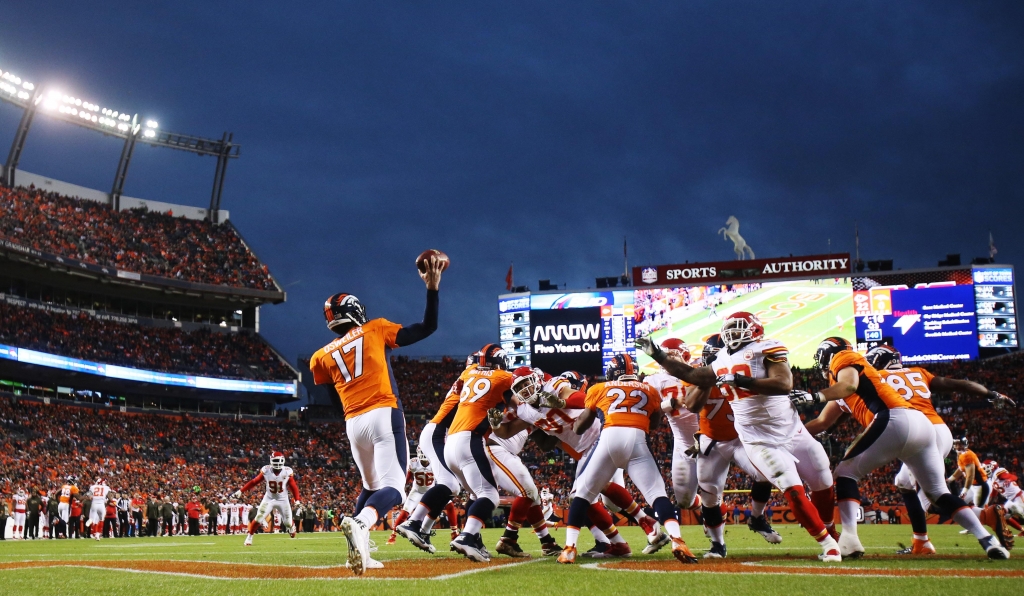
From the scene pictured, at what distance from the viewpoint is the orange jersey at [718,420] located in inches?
424

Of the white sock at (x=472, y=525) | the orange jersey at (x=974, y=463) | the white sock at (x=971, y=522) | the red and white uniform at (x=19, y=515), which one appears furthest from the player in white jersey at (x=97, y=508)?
the white sock at (x=971, y=522)

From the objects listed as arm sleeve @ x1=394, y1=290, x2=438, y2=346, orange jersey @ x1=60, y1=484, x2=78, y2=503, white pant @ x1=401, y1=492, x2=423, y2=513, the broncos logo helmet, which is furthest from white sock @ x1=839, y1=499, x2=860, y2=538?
orange jersey @ x1=60, y1=484, x2=78, y2=503

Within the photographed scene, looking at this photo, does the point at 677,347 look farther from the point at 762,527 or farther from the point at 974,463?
the point at 974,463

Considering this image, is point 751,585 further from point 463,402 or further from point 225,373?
point 225,373

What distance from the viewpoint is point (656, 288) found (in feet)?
159

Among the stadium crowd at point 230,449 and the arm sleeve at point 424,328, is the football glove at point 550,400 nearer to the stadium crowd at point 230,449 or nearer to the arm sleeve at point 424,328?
the arm sleeve at point 424,328

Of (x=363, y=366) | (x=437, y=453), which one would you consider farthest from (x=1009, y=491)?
(x=363, y=366)

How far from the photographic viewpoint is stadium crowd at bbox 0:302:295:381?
44.6 m

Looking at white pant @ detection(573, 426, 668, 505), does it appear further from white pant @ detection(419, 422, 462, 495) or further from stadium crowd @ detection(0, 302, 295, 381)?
stadium crowd @ detection(0, 302, 295, 381)

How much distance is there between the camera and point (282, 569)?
9.19m

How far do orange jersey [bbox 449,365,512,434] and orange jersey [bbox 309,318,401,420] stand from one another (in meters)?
2.37

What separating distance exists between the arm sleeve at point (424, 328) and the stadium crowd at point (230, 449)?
89.2 feet

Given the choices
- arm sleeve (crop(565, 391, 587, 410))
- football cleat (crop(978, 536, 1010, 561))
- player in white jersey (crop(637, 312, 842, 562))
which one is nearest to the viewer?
football cleat (crop(978, 536, 1010, 561))

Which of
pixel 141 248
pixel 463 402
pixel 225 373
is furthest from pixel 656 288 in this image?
pixel 463 402
